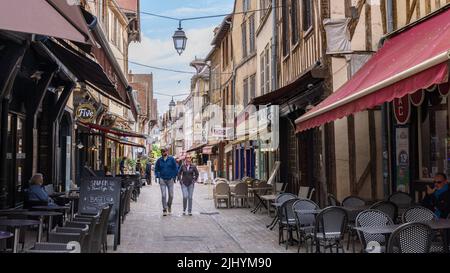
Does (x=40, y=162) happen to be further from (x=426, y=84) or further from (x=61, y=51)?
(x=426, y=84)

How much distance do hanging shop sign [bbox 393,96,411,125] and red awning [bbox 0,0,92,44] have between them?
699cm

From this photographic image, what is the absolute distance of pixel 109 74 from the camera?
893cm

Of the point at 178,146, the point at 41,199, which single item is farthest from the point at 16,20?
the point at 178,146

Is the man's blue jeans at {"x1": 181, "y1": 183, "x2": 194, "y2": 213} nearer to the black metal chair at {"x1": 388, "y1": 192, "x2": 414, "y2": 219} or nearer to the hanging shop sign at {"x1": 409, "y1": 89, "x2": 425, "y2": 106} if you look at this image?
the black metal chair at {"x1": 388, "y1": 192, "x2": 414, "y2": 219}

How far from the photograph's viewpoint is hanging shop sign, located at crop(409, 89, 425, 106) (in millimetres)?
9469

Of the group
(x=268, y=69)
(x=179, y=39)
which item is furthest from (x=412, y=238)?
(x=268, y=69)

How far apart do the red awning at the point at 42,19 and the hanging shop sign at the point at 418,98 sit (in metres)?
6.64

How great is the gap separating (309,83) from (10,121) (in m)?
6.26

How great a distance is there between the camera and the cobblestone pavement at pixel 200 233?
29.8 feet

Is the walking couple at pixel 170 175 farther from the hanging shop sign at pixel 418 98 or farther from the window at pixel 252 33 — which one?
the window at pixel 252 33

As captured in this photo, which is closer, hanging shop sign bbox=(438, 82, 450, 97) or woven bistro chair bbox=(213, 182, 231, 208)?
hanging shop sign bbox=(438, 82, 450, 97)

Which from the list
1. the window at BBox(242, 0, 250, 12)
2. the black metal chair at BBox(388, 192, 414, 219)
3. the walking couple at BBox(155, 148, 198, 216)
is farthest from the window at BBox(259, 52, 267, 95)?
the black metal chair at BBox(388, 192, 414, 219)

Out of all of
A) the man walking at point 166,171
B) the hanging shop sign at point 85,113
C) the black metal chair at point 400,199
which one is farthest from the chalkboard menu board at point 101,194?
the hanging shop sign at point 85,113

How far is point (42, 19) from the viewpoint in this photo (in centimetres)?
421
